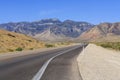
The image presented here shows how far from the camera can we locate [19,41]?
88.0m

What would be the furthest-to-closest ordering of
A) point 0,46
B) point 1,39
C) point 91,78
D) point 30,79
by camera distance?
point 1,39 < point 0,46 < point 91,78 < point 30,79

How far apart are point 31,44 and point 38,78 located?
3106 inches

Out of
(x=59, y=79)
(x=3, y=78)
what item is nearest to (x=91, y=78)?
(x=59, y=79)

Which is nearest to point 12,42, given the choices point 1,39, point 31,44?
point 1,39

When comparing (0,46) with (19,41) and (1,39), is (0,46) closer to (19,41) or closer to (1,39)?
(1,39)

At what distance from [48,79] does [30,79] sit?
2.60ft

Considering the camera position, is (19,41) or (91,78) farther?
(19,41)

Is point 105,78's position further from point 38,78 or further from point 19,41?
point 19,41

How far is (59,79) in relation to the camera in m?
14.8

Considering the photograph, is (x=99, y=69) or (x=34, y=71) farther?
(x=99, y=69)

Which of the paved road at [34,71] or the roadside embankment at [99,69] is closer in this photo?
the paved road at [34,71]

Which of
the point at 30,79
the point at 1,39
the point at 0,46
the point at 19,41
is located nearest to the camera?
the point at 30,79

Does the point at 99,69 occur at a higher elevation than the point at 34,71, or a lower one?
lower

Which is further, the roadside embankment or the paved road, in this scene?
the roadside embankment
